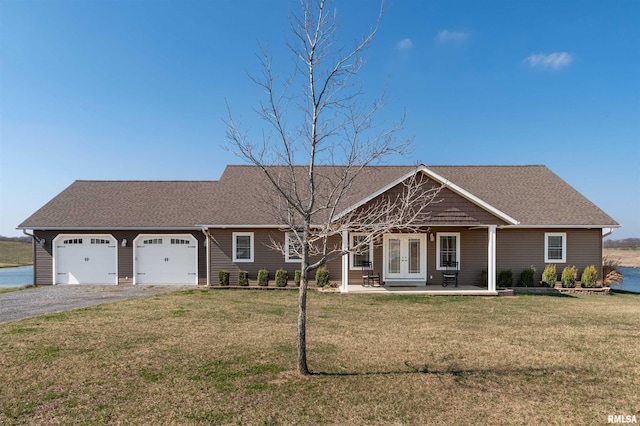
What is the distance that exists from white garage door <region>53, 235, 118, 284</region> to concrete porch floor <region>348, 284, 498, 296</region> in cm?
1091

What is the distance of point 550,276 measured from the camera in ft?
52.9

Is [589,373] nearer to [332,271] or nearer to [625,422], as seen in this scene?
[625,422]

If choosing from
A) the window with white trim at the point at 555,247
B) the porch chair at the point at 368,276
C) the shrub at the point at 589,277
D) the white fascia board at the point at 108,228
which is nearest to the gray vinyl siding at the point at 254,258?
the porch chair at the point at 368,276

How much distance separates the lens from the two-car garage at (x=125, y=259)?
1818 cm

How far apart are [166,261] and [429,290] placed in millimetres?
11440

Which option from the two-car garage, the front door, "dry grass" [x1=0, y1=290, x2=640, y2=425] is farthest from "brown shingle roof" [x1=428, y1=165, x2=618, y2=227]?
the two-car garage

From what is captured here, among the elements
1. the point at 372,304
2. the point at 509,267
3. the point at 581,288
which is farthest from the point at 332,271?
the point at 581,288

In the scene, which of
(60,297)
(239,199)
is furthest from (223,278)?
(60,297)

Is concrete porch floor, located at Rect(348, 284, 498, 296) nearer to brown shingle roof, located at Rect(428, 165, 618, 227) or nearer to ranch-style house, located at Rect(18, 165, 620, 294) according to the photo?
ranch-style house, located at Rect(18, 165, 620, 294)

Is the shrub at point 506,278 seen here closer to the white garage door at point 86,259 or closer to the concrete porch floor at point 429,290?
the concrete porch floor at point 429,290

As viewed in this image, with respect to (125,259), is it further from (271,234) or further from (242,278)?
(271,234)

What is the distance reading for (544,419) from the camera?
4.48 meters

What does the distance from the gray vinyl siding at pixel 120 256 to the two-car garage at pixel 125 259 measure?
4 centimetres

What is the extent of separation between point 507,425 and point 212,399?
3.37 metres
